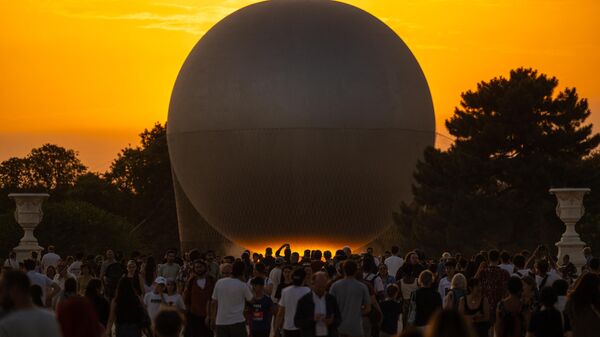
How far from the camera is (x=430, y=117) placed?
60.1 meters

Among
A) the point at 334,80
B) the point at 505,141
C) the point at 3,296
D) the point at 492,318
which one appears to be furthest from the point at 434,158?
the point at 3,296

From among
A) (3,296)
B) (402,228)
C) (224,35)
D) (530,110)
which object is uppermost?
(224,35)

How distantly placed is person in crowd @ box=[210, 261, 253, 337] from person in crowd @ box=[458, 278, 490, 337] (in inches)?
97.5

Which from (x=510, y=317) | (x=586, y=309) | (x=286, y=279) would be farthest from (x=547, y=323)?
(x=286, y=279)

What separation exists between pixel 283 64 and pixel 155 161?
94.9 feet

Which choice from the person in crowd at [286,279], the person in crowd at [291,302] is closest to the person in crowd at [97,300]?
the person in crowd at [291,302]

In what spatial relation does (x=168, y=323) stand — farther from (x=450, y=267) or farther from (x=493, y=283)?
(x=450, y=267)

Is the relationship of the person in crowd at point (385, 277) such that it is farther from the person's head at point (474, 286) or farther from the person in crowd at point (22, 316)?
the person in crowd at point (22, 316)

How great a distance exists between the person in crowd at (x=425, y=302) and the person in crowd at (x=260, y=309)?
5.64ft

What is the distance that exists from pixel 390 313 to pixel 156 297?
2845 millimetres

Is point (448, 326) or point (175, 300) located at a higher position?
point (175, 300)

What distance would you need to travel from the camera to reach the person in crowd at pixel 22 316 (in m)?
9.30

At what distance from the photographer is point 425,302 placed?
1669 centimetres

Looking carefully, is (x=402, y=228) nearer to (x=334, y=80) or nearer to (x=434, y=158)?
(x=434, y=158)
